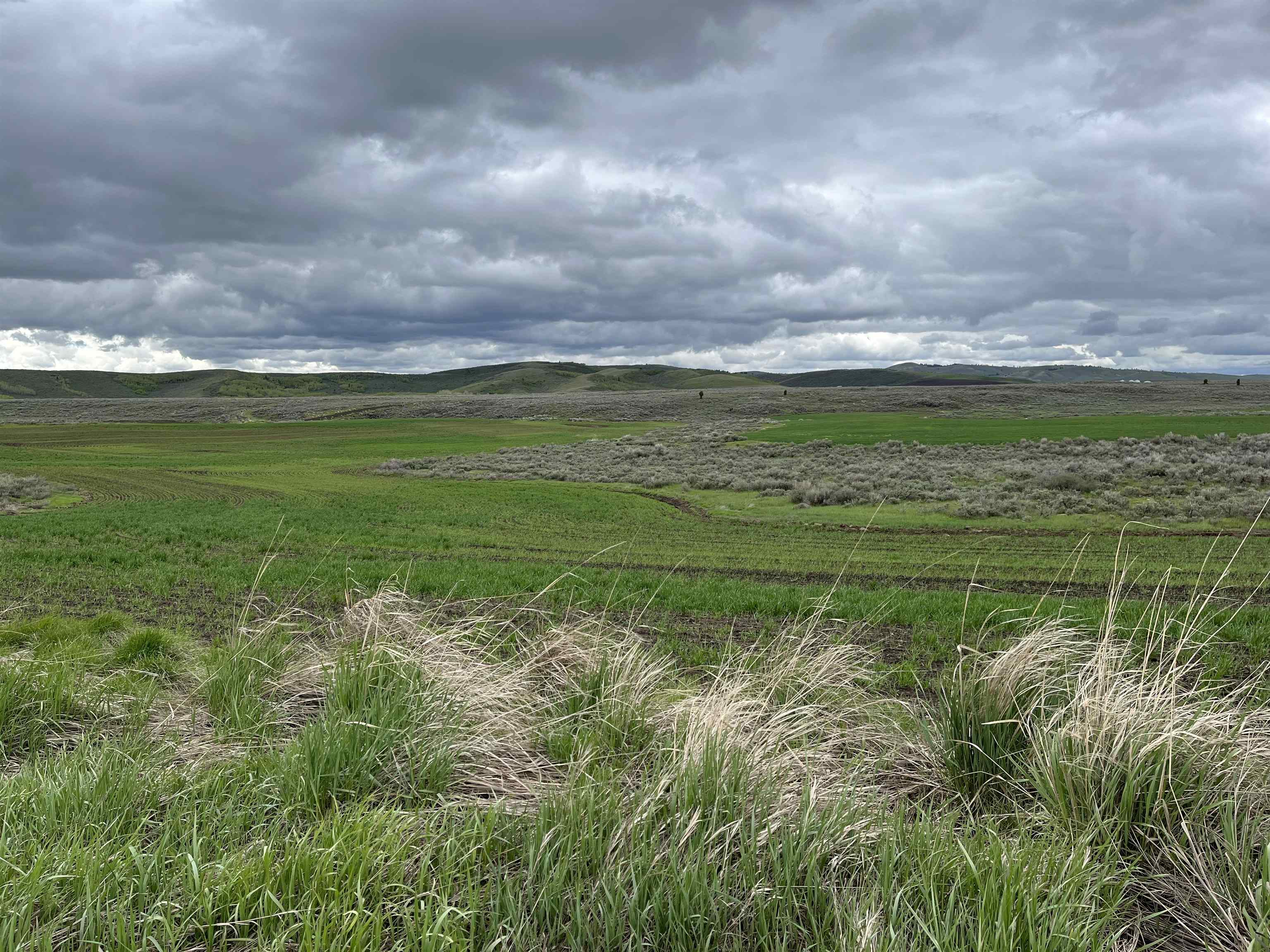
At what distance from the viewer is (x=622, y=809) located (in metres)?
4.04

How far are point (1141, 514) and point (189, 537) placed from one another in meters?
28.9

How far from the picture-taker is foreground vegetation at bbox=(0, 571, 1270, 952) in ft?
10.7

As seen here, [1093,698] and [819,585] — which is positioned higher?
[1093,698]

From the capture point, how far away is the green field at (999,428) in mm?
59781

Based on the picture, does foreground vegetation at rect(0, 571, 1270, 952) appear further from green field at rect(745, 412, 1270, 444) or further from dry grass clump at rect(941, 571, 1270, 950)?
green field at rect(745, 412, 1270, 444)

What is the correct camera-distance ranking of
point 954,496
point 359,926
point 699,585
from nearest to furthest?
1. point 359,926
2. point 699,585
3. point 954,496

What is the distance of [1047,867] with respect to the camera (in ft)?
11.6

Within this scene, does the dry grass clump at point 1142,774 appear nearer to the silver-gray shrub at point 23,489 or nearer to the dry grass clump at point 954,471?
the dry grass clump at point 954,471

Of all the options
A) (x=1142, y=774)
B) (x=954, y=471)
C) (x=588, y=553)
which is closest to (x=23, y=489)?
(x=588, y=553)

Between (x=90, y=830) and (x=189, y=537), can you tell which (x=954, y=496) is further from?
(x=90, y=830)

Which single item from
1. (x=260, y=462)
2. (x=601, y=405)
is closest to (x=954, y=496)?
(x=260, y=462)

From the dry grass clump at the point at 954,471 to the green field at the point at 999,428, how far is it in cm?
540

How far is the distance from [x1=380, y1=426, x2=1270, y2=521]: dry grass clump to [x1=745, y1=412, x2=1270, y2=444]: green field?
5.40 meters

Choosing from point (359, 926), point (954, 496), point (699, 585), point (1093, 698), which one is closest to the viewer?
point (359, 926)
